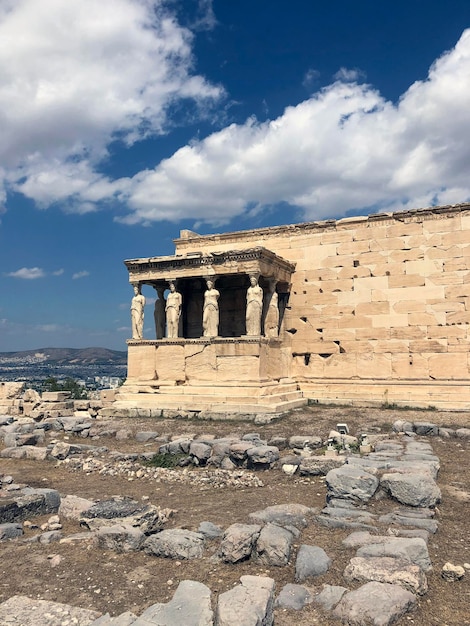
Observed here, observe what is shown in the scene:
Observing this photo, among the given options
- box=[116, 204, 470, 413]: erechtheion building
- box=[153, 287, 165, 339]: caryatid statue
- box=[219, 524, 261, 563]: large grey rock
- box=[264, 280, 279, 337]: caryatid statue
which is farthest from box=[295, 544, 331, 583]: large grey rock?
box=[153, 287, 165, 339]: caryatid statue

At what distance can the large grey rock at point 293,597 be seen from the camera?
409 cm

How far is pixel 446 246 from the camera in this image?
49.9ft

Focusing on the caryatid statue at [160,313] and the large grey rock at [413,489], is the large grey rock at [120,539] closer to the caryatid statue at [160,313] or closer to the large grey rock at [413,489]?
the large grey rock at [413,489]

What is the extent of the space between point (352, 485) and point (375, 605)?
2.87 meters

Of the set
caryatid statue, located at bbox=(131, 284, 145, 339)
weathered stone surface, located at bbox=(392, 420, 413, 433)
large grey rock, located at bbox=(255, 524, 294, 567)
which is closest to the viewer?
large grey rock, located at bbox=(255, 524, 294, 567)

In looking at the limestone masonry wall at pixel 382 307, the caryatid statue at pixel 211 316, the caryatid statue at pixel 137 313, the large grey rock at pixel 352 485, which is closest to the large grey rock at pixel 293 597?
the large grey rock at pixel 352 485

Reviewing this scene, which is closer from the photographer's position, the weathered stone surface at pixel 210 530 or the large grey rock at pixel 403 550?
the large grey rock at pixel 403 550

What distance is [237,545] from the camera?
500 cm

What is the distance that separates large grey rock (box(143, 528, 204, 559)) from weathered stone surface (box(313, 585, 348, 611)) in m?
1.41

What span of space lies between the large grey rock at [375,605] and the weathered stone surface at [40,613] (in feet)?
6.17

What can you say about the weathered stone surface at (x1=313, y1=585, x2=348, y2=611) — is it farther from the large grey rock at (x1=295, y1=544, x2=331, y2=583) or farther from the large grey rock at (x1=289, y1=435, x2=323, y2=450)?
the large grey rock at (x1=289, y1=435, x2=323, y2=450)

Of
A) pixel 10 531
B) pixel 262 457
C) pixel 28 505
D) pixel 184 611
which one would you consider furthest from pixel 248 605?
pixel 262 457

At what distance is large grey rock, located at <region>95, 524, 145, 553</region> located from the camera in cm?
535

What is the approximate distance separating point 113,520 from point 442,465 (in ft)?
18.7
